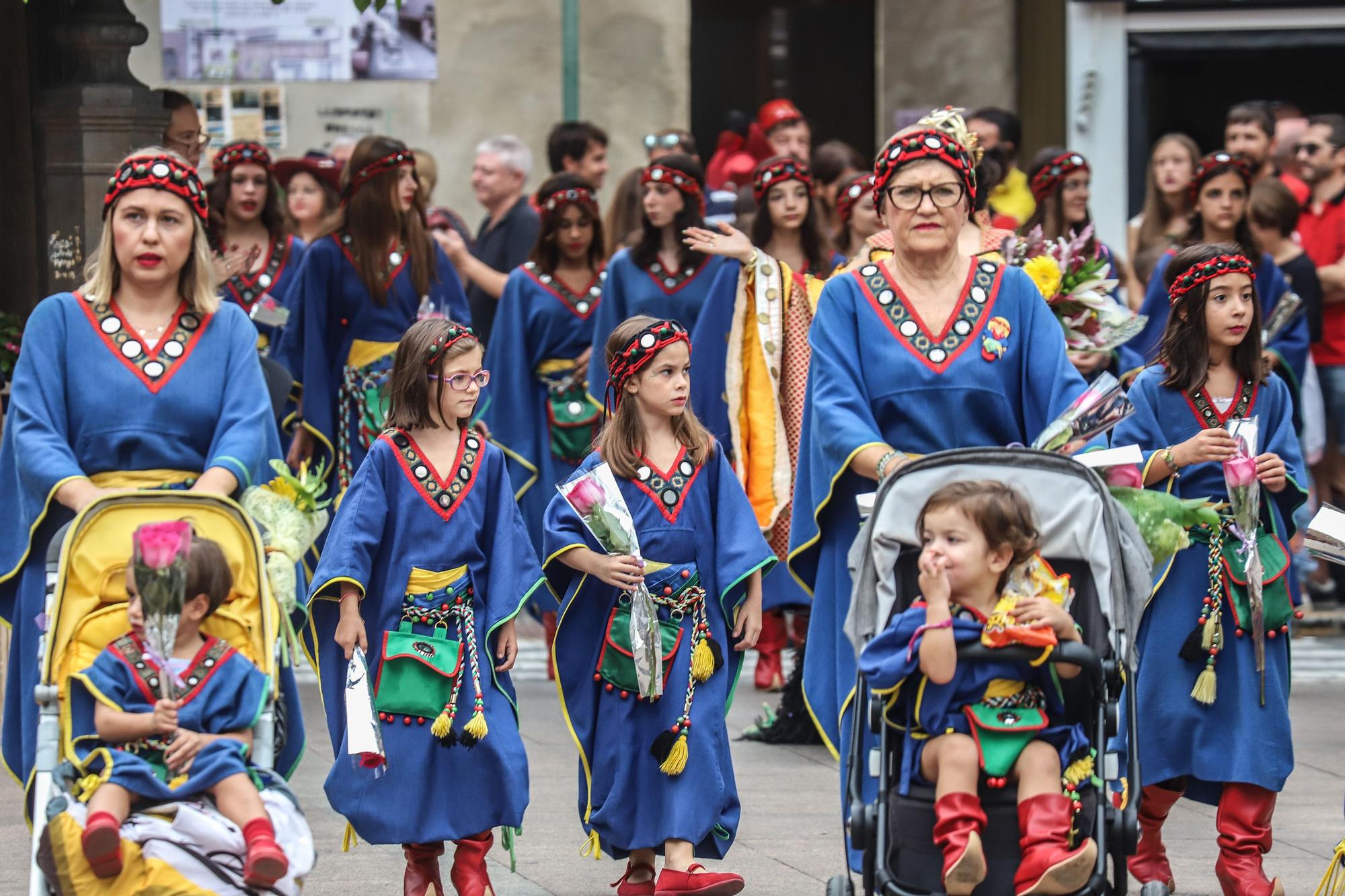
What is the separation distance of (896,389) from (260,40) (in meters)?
9.82

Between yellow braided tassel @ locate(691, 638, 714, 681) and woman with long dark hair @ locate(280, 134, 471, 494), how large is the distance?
3.34 metres

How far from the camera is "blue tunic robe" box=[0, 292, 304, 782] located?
606 centimetres

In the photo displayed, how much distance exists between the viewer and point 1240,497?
647 centimetres

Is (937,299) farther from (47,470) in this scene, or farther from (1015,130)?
(1015,130)

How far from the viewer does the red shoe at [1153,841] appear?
6504 millimetres

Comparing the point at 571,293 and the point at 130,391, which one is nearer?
the point at 130,391

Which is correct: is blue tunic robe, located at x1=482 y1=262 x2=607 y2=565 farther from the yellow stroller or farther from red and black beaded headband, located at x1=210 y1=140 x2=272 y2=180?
the yellow stroller

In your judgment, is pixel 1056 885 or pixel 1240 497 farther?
pixel 1240 497

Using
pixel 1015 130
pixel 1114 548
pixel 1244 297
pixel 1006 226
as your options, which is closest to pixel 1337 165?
pixel 1015 130

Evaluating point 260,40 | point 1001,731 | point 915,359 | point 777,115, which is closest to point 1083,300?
point 915,359

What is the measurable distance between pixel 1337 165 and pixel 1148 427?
5.33 m

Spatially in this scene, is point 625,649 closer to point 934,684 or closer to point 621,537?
point 621,537

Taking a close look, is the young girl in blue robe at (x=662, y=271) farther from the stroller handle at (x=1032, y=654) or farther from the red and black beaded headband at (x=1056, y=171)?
the stroller handle at (x=1032, y=654)

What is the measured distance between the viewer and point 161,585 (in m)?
5.23
